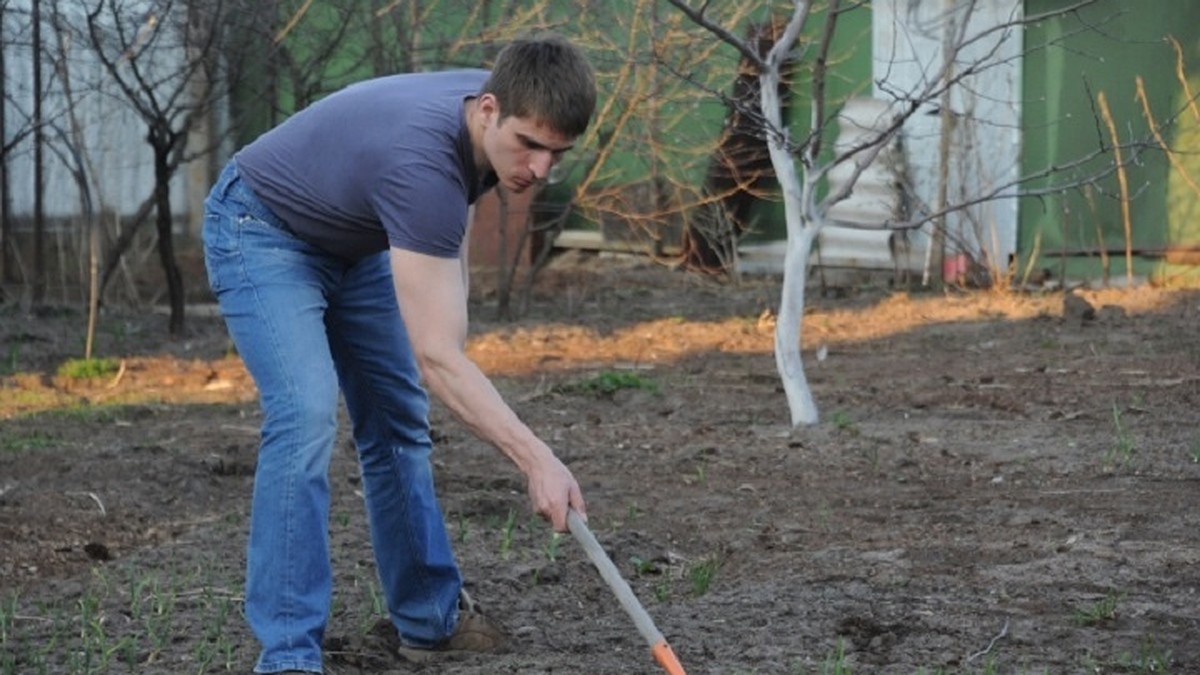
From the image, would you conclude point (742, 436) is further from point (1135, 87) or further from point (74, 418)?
point (1135, 87)

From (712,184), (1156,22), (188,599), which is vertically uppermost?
(1156,22)

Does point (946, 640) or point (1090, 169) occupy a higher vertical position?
point (1090, 169)

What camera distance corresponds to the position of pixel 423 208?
4141 mm

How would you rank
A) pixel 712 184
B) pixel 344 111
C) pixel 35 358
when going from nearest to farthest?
1. pixel 344 111
2. pixel 35 358
3. pixel 712 184

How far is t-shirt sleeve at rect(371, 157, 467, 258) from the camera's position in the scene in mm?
4125

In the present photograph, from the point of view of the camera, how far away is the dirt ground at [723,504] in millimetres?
5016

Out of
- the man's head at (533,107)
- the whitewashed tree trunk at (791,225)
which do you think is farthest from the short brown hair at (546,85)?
the whitewashed tree trunk at (791,225)

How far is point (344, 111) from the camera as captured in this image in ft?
14.6

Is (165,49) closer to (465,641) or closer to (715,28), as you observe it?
(715,28)

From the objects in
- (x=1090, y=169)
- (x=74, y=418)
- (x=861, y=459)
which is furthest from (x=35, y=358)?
(x=1090, y=169)

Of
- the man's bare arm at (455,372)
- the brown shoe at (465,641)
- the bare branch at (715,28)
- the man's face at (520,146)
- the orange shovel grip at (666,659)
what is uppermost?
the bare branch at (715,28)

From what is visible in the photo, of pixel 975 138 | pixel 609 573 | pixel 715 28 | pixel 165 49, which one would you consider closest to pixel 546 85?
pixel 609 573

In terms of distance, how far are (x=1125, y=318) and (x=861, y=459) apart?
487cm

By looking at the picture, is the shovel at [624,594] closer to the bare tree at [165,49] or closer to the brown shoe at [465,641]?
the brown shoe at [465,641]
